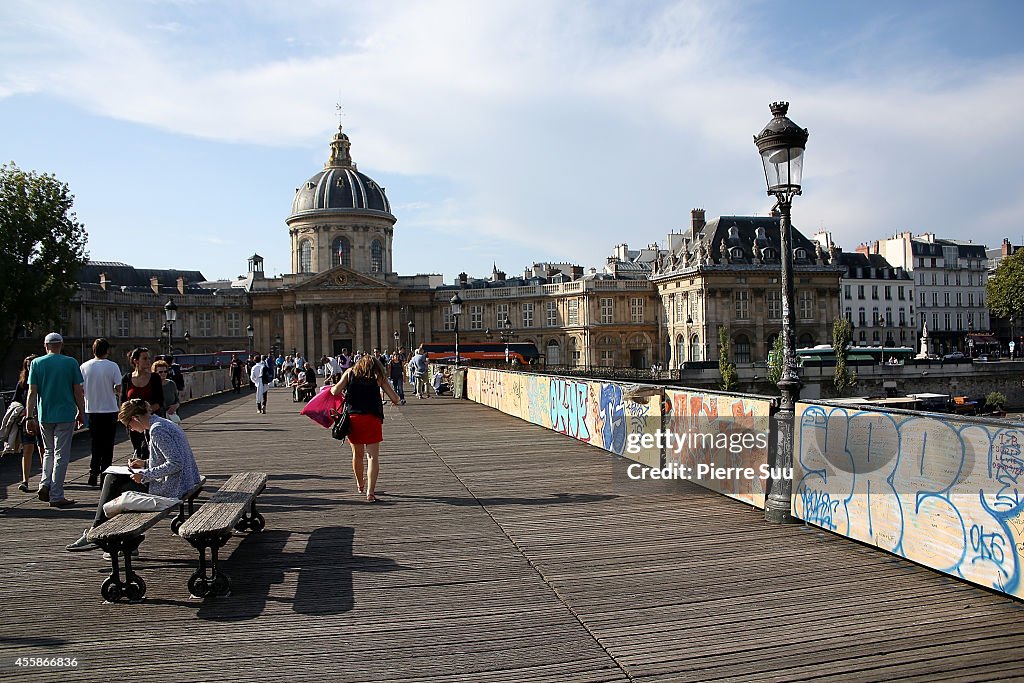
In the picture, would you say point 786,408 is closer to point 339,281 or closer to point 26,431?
point 26,431

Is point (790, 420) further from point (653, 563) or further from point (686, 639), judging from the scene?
point (686, 639)

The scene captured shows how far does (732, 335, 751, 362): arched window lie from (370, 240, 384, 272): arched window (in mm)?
39537

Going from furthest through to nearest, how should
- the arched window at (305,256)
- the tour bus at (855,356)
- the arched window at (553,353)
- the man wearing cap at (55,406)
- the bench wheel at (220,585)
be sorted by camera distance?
the arched window at (305,256), the arched window at (553,353), the tour bus at (855,356), the man wearing cap at (55,406), the bench wheel at (220,585)

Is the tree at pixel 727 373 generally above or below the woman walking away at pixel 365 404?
below

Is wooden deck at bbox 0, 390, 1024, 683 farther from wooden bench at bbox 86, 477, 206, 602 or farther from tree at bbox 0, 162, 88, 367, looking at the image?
tree at bbox 0, 162, 88, 367

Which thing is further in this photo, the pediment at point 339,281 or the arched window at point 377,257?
the arched window at point 377,257

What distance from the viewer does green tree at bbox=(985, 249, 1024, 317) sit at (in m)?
74.3

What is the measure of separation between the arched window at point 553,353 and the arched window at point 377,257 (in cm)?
2061

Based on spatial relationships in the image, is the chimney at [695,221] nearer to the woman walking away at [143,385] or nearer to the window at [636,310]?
the window at [636,310]

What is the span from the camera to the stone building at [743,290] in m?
73.9

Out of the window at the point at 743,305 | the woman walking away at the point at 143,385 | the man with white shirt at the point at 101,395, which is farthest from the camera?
the window at the point at 743,305

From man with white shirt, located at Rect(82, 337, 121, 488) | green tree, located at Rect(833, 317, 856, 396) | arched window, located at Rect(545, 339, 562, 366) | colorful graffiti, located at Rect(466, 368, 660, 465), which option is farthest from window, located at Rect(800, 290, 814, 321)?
man with white shirt, located at Rect(82, 337, 121, 488)

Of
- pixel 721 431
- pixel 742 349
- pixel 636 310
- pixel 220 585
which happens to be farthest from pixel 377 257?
pixel 220 585

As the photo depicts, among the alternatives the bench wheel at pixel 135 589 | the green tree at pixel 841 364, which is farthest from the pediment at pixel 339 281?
the bench wheel at pixel 135 589
